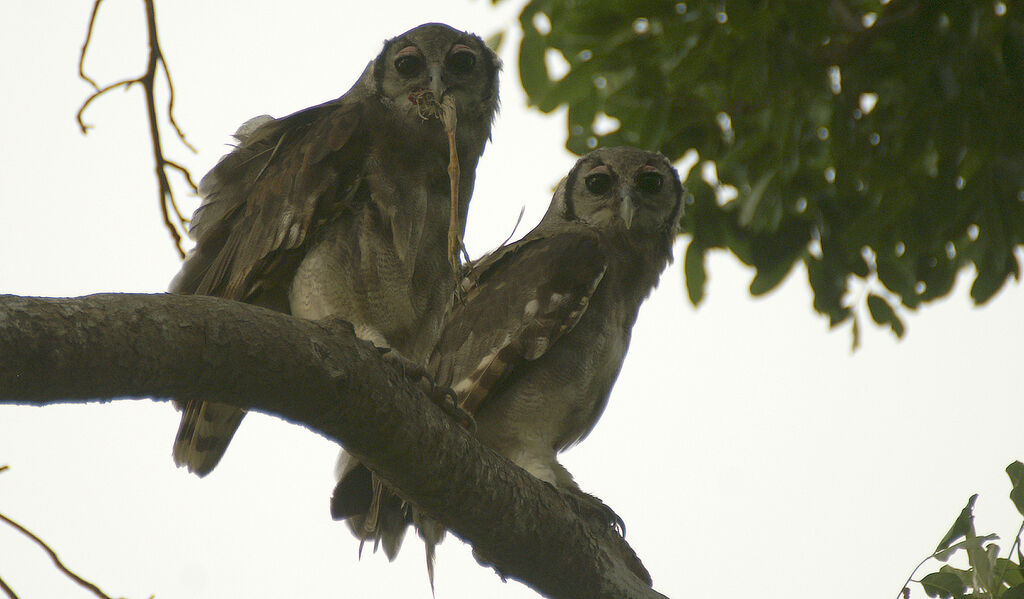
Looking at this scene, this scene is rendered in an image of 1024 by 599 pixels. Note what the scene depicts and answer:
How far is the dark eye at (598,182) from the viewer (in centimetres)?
489

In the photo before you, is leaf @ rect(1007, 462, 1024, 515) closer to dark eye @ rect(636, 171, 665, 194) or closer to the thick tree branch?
the thick tree branch

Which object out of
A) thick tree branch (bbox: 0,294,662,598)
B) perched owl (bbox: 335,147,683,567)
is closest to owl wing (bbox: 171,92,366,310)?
perched owl (bbox: 335,147,683,567)

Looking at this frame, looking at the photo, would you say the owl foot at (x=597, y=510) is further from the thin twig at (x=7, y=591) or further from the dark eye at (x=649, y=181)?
the thin twig at (x=7, y=591)

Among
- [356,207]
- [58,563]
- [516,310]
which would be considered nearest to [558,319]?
[516,310]

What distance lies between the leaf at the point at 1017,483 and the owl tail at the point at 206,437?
254cm

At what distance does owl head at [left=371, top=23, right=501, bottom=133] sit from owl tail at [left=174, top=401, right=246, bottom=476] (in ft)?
4.26

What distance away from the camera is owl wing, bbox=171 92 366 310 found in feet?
11.2

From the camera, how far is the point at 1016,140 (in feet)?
10.6

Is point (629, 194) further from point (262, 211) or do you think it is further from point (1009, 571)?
point (1009, 571)

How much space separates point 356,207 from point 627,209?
1.59 metres

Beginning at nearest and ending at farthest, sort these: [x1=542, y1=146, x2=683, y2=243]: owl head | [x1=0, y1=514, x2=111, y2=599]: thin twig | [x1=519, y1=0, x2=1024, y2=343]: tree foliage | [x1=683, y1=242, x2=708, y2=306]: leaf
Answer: [x1=0, y1=514, x2=111, y2=599]: thin twig
[x1=519, y1=0, x2=1024, y2=343]: tree foliage
[x1=683, y1=242, x2=708, y2=306]: leaf
[x1=542, y1=146, x2=683, y2=243]: owl head

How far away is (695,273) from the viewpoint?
4027mm

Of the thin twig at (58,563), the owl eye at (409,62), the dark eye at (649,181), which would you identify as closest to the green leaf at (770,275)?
the dark eye at (649,181)

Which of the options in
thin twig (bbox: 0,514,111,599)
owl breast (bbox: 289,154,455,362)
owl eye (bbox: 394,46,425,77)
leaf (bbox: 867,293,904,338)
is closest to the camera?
thin twig (bbox: 0,514,111,599)
